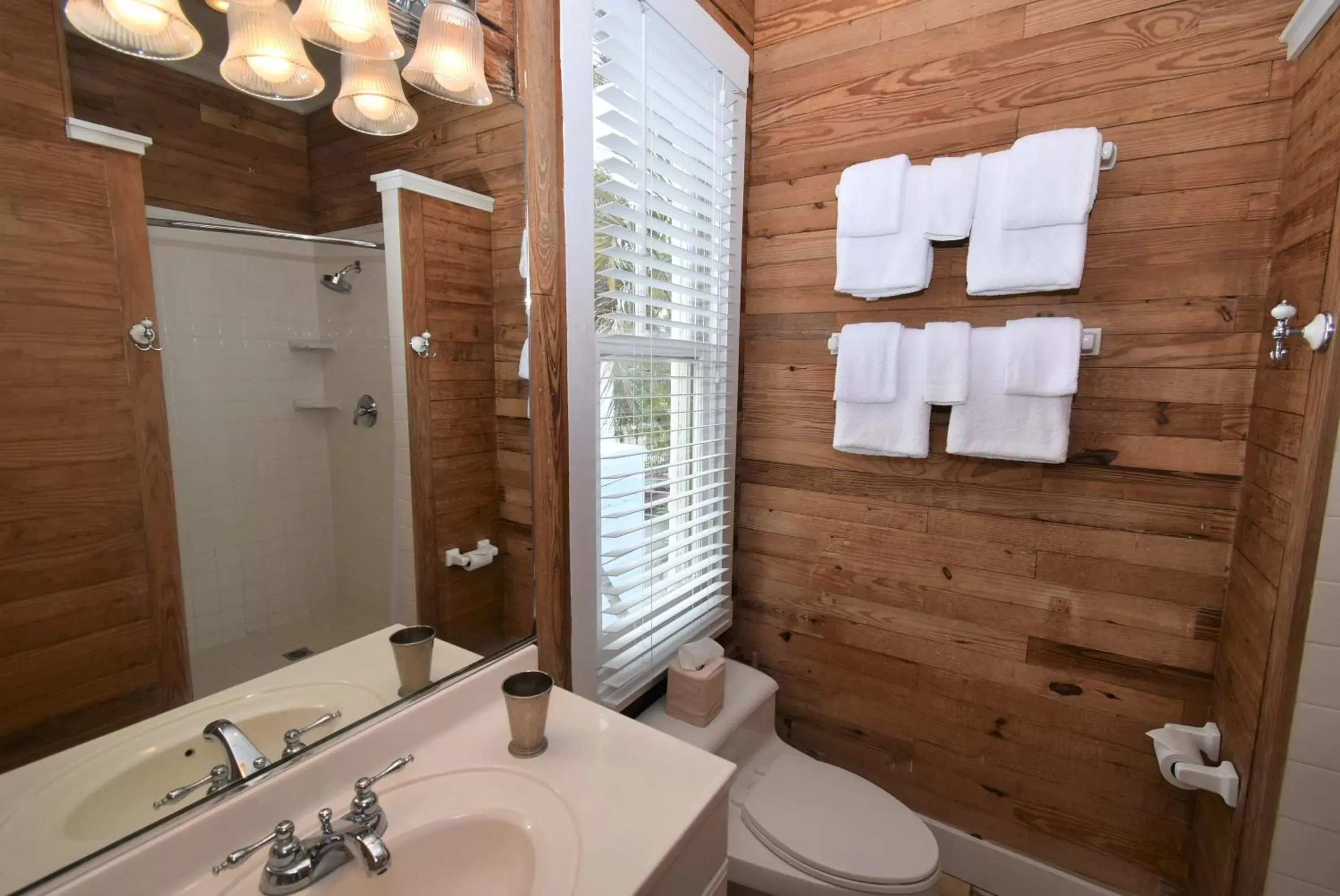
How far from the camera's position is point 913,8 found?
159cm

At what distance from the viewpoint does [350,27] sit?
0.89 metres

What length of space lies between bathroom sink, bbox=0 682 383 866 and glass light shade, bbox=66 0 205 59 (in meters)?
0.83

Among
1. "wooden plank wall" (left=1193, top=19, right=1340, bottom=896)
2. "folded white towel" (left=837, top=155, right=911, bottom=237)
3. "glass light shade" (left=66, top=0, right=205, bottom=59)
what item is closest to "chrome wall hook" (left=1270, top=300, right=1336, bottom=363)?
"wooden plank wall" (left=1193, top=19, right=1340, bottom=896)

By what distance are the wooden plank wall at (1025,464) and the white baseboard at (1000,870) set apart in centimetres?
4

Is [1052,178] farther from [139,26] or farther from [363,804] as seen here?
[363,804]

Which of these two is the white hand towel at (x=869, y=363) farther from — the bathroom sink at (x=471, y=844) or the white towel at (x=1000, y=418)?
the bathroom sink at (x=471, y=844)

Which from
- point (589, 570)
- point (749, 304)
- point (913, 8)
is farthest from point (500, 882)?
point (913, 8)

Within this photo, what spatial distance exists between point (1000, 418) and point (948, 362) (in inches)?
7.6

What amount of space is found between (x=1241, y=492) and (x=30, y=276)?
7.01 feet

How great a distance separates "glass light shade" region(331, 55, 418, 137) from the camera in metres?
0.91

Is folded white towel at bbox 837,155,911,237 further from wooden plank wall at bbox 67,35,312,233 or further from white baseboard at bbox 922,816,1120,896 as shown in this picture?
white baseboard at bbox 922,816,1120,896

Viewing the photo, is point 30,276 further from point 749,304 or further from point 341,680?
point 749,304

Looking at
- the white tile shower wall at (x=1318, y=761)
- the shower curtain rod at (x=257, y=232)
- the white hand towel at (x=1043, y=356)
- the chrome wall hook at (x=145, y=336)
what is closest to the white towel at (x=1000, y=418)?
the white hand towel at (x=1043, y=356)

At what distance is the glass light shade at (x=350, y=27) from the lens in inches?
33.4
